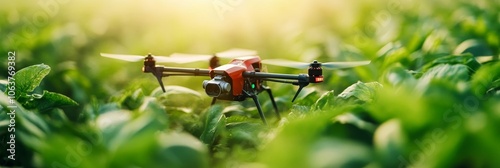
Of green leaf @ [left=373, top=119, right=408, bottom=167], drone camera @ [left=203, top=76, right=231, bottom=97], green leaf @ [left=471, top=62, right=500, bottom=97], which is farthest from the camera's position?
drone camera @ [left=203, top=76, right=231, bottom=97]

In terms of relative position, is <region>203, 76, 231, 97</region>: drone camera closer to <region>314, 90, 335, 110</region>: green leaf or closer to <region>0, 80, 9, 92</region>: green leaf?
<region>314, 90, 335, 110</region>: green leaf

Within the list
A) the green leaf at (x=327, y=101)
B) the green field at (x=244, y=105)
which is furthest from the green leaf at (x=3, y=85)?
the green leaf at (x=327, y=101)

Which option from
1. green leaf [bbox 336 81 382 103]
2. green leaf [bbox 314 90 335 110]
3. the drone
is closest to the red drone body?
the drone

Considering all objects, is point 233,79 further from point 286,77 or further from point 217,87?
point 286,77

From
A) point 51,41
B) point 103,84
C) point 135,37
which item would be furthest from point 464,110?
point 135,37

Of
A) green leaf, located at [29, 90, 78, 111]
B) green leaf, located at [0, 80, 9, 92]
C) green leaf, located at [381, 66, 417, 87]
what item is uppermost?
green leaf, located at [0, 80, 9, 92]

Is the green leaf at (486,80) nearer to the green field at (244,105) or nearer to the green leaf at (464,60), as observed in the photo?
the green field at (244,105)

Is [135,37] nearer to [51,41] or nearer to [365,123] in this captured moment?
[51,41]
